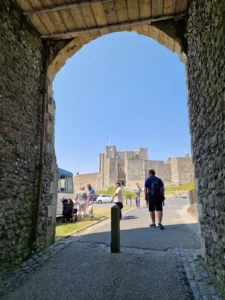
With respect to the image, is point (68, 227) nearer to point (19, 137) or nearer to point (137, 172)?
point (19, 137)

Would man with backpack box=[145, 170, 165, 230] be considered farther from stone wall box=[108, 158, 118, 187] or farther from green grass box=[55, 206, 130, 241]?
stone wall box=[108, 158, 118, 187]

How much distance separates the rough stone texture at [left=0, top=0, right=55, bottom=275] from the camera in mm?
3613

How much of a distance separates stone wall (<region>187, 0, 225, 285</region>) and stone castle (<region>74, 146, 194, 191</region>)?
48.8 meters

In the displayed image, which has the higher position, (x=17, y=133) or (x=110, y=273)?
(x=17, y=133)

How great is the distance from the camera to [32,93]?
4.58 meters

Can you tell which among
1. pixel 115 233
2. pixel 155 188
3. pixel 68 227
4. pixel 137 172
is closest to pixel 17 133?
pixel 115 233

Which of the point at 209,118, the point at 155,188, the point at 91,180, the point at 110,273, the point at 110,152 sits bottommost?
the point at 110,273

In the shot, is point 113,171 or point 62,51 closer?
point 62,51

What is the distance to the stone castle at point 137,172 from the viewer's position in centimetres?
5138

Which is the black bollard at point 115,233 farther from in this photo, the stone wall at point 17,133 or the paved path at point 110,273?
the stone wall at point 17,133

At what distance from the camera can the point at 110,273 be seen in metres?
3.46

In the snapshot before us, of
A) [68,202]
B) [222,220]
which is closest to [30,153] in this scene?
[222,220]

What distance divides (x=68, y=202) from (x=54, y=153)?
3.94m

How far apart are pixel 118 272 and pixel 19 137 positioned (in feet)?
9.20
